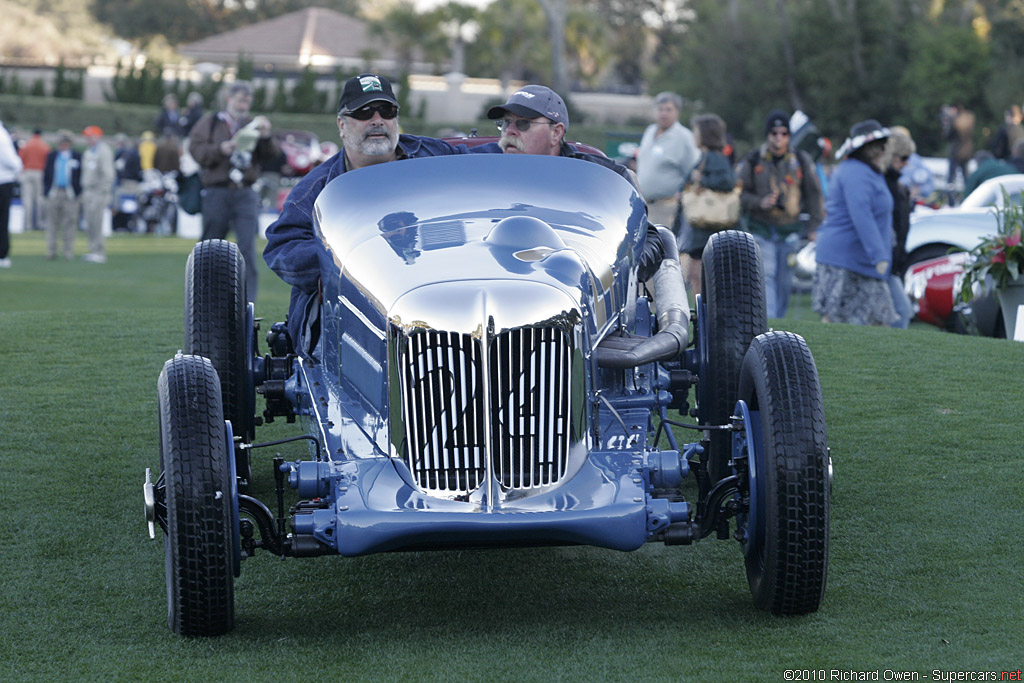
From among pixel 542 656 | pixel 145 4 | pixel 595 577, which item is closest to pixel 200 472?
pixel 542 656

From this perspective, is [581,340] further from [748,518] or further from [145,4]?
[145,4]

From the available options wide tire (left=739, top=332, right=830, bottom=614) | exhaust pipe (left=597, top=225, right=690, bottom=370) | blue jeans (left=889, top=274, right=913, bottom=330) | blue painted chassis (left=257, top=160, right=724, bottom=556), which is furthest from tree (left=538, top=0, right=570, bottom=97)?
wide tire (left=739, top=332, right=830, bottom=614)

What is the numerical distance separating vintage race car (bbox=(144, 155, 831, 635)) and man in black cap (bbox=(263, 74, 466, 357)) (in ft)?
1.59

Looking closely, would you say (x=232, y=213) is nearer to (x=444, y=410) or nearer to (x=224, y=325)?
(x=224, y=325)

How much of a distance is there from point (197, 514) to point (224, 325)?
1.76m

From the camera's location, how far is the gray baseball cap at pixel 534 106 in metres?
5.68

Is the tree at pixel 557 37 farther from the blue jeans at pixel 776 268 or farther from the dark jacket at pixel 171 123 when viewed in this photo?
the blue jeans at pixel 776 268

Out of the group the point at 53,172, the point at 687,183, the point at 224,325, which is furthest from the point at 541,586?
the point at 53,172

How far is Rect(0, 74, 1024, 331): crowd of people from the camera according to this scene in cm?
555

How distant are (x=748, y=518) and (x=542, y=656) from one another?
0.81 meters

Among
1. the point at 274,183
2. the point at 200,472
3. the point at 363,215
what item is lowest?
the point at 274,183

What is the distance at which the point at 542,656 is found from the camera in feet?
12.5

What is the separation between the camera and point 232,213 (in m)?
11.2

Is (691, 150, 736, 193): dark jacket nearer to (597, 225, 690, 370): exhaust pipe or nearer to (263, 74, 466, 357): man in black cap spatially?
(263, 74, 466, 357): man in black cap
